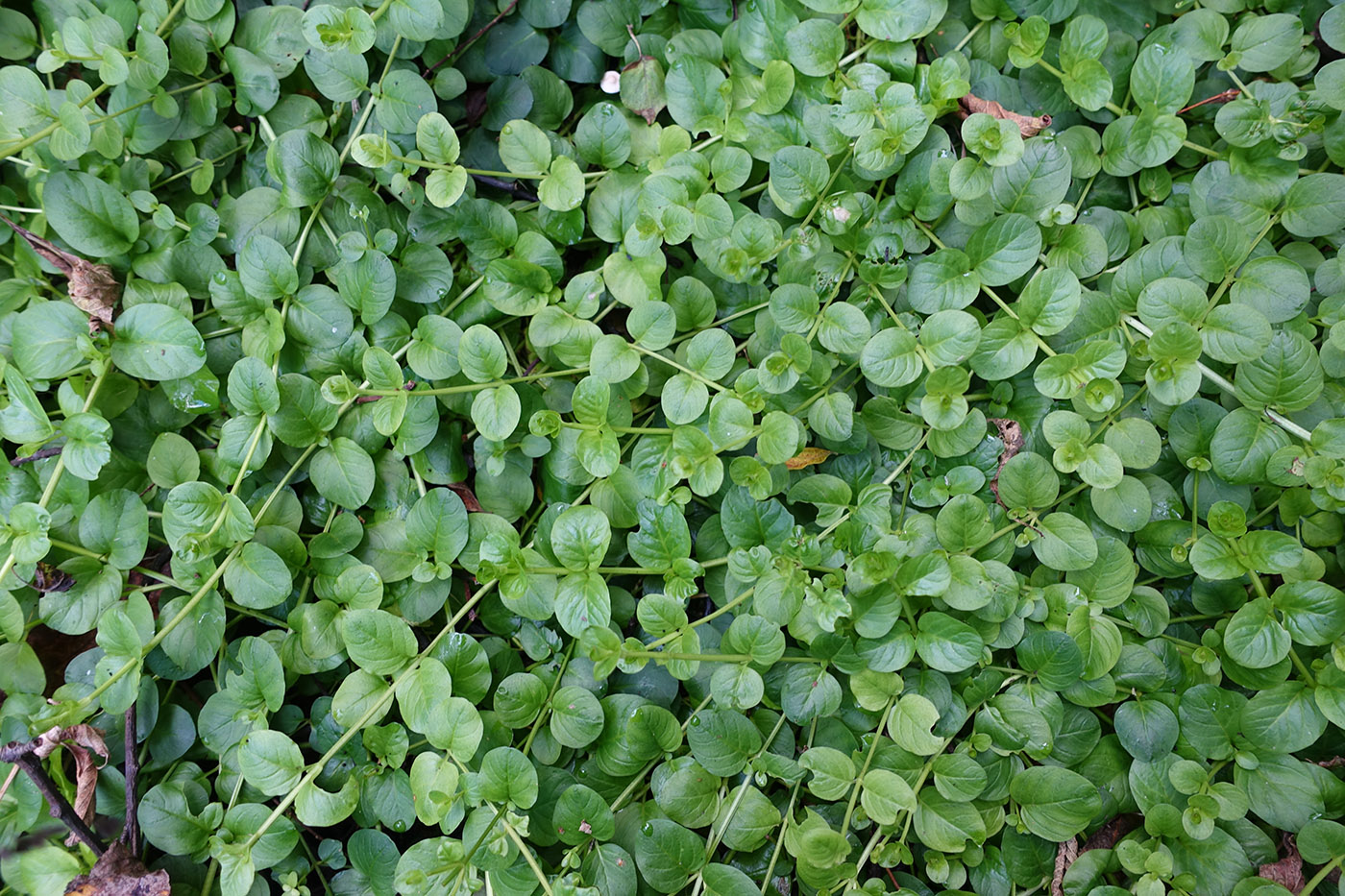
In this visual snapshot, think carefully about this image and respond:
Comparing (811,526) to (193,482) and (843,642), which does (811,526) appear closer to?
(843,642)

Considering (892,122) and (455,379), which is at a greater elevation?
(892,122)

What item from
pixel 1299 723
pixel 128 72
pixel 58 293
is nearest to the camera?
pixel 1299 723

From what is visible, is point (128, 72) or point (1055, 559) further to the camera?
point (128, 72)

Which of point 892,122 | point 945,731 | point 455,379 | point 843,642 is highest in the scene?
point 892,122

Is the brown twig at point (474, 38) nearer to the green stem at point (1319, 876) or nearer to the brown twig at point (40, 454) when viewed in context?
the brown twig at point (40, 454)

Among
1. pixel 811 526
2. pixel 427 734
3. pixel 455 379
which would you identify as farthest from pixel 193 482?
pixel 811 526

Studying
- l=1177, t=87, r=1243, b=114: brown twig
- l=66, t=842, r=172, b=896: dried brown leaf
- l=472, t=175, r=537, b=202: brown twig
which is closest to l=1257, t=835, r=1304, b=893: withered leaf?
l=1177, t=87, r=1243, b=114: brown twig

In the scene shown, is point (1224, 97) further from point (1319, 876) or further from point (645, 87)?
point (1319, 876)
